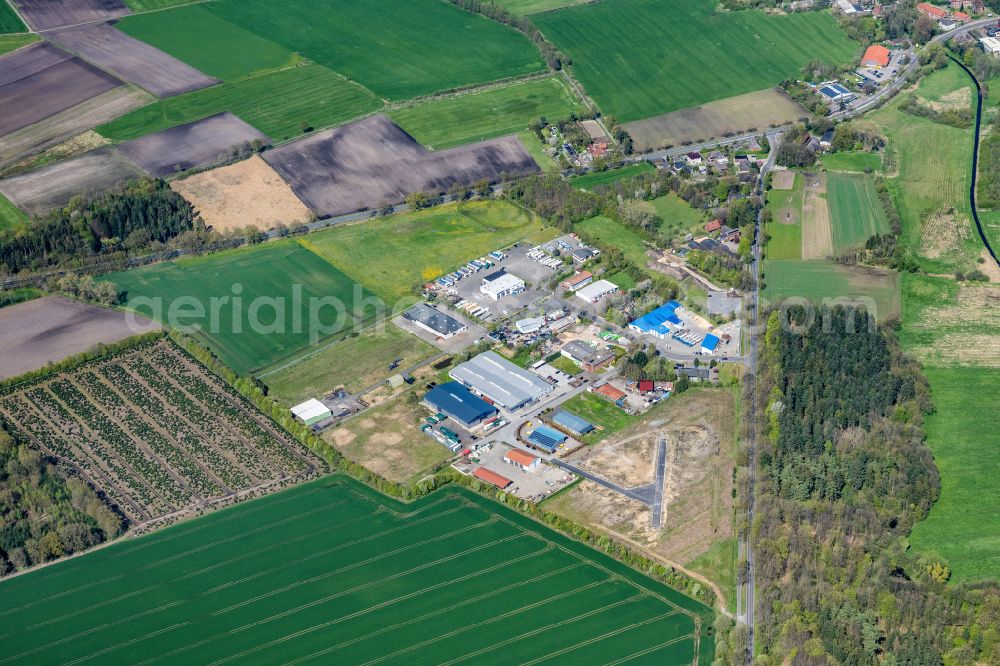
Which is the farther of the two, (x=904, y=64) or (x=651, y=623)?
(x=904, y=64)

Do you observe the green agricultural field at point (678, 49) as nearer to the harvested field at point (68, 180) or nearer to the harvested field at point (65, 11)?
the harvested field at point (68, 180)

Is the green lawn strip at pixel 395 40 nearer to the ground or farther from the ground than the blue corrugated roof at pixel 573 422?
farther from the ground

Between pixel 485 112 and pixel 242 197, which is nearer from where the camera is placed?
pixel 242 197

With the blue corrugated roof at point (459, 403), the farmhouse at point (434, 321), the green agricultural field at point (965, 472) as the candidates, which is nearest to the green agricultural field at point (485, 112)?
the farmhouse at point (434, 321)

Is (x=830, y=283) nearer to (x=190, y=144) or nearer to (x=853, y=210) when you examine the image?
(x=853, y=210)

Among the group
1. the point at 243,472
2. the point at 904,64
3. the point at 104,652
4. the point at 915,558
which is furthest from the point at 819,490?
the point at 904,64

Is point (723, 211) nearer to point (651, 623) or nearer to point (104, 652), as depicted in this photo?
point (651, 623)

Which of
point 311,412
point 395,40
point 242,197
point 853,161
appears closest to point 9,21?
point 395,40
